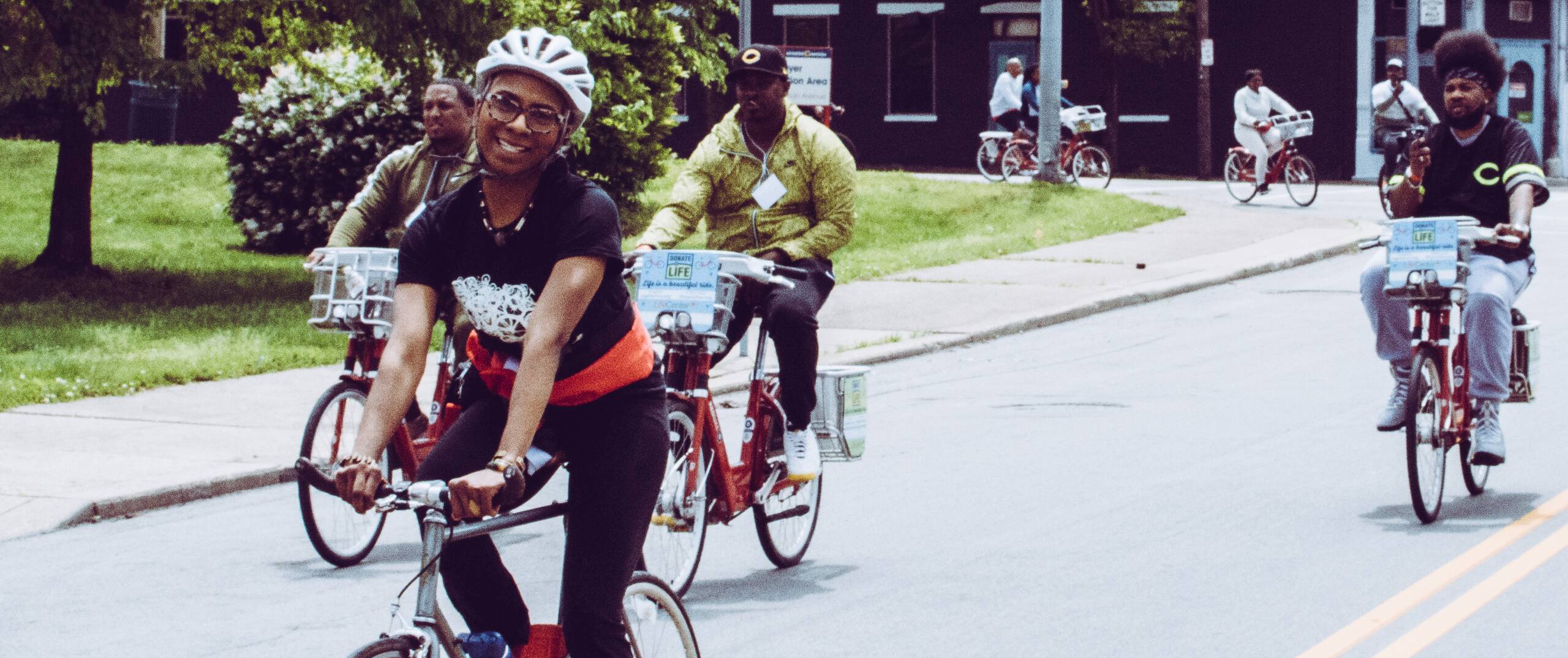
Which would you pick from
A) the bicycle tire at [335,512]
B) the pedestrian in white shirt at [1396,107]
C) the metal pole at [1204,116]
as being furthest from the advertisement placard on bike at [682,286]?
the metal pole at [1204,116]

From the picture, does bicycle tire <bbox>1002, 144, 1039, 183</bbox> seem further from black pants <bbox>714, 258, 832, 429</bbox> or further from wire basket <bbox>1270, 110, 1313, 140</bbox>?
black pants <bbox>714, 258, 832, 429</bbox>

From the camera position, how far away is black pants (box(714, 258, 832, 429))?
22.7 feet

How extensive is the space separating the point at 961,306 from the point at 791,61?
5.48 meters

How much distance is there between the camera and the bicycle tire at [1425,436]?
24.8 ft

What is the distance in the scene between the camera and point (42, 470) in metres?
8.91

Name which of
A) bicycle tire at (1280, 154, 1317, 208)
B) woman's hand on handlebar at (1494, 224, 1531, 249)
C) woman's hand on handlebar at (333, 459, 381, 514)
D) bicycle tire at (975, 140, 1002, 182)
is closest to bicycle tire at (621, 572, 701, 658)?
woman's hand on handlebar at (333, 459, 381, 514)

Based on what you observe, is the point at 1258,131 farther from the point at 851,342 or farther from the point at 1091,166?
the point at 851,342

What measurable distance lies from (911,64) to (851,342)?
24.2 m

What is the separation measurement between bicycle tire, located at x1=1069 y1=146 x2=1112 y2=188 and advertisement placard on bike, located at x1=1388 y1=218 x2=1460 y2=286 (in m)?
19.7

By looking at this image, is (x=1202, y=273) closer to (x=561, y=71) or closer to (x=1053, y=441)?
(x=1053, y=441)

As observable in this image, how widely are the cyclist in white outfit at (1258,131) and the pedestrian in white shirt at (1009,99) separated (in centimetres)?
387

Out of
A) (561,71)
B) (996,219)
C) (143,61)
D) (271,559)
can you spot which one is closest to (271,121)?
(143,61)

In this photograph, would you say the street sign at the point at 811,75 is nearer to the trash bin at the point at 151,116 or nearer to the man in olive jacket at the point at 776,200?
the man in olive jacket at the point at 776,200

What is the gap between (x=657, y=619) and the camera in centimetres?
441
